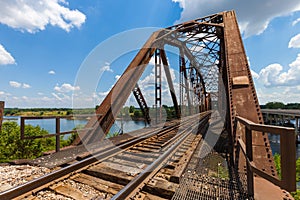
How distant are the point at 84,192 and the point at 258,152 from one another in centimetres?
258

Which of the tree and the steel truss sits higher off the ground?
the steel truss

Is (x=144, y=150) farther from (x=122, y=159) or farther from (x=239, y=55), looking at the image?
(x=239, y=55)

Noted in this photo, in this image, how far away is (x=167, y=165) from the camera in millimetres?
3016

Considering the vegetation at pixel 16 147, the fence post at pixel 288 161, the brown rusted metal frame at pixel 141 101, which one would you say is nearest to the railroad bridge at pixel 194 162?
the fence post at pixel 288 161

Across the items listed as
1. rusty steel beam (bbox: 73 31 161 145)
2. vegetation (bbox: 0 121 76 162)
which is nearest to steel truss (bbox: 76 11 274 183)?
rusty steel beam (bbox: 73 31 161 145)

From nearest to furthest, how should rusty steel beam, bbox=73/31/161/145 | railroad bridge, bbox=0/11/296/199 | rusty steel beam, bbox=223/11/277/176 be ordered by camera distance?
railroad bridge, bbox=0/11/296/199
rusty steel beam, bbox=223/11/277/176
rusty steel beam, bbox=73/31/161/145

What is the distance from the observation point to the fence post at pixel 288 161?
4.04 ft

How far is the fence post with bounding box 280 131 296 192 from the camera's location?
1232mm

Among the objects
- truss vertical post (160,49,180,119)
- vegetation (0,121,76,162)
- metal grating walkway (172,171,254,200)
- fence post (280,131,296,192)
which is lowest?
vegetation (0,121,76,162)

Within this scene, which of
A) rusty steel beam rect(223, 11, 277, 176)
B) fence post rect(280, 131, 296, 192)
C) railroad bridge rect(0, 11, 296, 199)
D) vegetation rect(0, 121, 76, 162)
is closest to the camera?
fence post rect(280, 131, 296, 192)

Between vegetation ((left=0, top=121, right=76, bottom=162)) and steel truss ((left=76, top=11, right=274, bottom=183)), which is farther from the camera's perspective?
vegetation ((left=0, top=121, right=76, bottom=162))

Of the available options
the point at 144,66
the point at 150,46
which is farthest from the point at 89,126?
the point at 150,46

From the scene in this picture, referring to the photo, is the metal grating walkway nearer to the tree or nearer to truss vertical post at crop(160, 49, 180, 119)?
truss vertical post at crop(160, 49, 180, 119)

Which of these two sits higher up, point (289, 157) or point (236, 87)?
point (236, 87)
